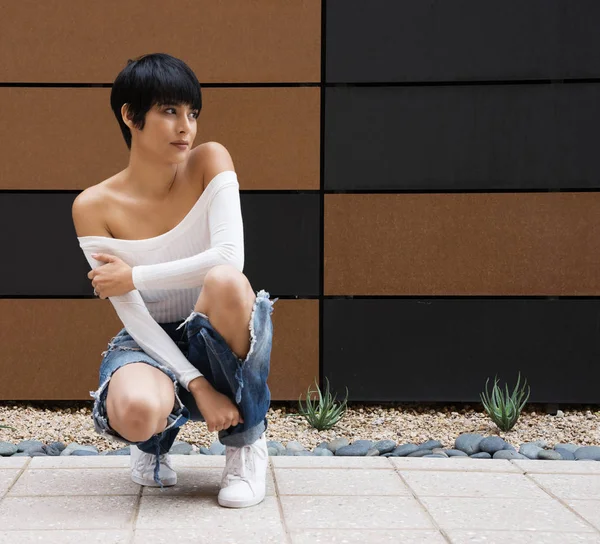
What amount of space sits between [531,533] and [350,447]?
1.27 meters

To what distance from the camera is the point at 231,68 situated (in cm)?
393

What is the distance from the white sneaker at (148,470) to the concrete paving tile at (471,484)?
774 mm

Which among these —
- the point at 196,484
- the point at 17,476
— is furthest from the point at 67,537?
the point at 17,476

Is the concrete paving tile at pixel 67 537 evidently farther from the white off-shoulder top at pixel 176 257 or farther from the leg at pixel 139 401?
the white off-shoulder top at pixel 176 257

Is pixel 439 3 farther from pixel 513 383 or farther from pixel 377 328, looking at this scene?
pixel 513 383

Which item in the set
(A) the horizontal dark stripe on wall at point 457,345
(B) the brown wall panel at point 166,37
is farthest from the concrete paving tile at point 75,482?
(B) the brown wall panel at point 166,37

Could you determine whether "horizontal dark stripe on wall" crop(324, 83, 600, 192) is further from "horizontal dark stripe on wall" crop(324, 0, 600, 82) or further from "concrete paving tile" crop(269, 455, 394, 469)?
"concrete paving tile" crop(269, 455, 394, 469)

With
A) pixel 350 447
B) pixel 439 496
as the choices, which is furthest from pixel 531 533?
pixel 350 447

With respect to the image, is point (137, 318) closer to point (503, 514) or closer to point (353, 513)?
point (353, 513)

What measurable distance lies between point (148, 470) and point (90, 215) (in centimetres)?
83

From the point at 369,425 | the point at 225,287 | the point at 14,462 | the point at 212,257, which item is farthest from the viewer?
the point at 369,425

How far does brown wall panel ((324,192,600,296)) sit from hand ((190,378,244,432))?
176cm

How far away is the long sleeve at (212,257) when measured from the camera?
231 centimetres

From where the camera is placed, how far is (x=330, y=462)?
114 inches
